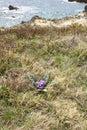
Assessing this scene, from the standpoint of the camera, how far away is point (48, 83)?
825cm

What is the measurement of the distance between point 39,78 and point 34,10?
87.4 feet

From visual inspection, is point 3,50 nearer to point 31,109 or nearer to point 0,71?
point 0,71

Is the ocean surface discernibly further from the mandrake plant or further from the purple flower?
the purple flower

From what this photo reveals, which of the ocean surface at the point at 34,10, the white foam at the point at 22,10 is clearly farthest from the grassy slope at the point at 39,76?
the white foam at the point at 22,10

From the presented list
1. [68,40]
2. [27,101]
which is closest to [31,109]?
[27,101]

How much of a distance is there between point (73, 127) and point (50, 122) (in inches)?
16.0

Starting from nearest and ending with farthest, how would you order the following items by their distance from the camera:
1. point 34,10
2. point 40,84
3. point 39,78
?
point 40,84 → point 39,78 → point 34,10

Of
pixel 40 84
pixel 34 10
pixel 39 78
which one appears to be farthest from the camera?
pixel 34 10

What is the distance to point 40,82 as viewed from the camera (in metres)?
8.07

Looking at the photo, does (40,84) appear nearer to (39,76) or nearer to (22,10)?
(39,76)

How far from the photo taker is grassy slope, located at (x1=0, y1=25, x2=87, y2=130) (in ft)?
22.8

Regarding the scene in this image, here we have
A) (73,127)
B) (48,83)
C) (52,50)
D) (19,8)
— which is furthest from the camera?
(19,8)

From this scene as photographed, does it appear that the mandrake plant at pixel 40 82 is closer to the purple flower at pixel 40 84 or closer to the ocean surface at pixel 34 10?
the purple flower at pixel 40 84

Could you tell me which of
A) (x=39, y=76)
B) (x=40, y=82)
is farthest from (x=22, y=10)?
(x=40, y=82)
